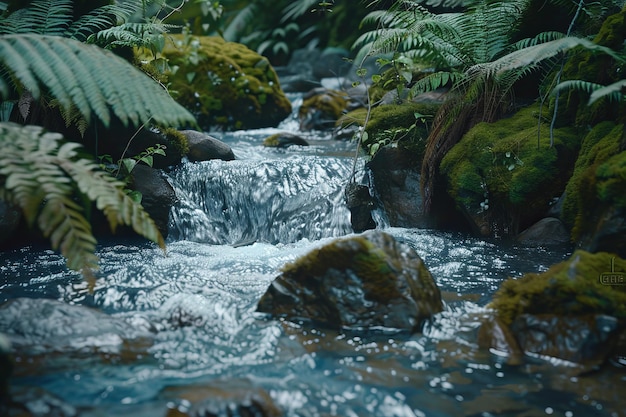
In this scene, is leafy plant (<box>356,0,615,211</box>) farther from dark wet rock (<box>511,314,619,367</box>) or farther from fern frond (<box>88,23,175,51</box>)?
dark wet rock (<box>511,314,619,367</box>)

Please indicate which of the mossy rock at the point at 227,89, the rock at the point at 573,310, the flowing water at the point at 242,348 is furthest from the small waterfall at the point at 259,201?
the mossy rock at the point at 227,89

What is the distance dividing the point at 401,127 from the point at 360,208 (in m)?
0.98

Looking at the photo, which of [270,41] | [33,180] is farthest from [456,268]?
[270,41]

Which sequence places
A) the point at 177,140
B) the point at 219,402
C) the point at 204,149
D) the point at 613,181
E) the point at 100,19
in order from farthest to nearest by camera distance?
the point at 204,149, the point at 177,140, the point at 100,19, the point at 613,181, the point at 219,402

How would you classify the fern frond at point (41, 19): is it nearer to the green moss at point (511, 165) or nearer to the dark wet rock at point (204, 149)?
the dark wet rock at point (204, 149)

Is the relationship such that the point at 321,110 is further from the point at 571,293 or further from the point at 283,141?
the point at 571,293

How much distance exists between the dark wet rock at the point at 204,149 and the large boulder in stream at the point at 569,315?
164 inches

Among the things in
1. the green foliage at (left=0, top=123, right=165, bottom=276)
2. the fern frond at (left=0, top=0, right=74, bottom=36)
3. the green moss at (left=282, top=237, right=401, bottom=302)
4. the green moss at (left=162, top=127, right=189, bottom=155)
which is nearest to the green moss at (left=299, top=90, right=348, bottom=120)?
the green moss at (left=162, top=127, right=189, bottom=155)

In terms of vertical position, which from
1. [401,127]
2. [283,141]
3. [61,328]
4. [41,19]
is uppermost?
[41,19]

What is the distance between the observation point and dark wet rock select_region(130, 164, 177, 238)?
5090mm

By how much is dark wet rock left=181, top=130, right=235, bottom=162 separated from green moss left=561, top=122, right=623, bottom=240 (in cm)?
382

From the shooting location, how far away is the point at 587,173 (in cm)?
366

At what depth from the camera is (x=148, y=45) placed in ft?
16.4

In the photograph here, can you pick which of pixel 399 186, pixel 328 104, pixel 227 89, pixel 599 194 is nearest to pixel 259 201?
pixel 399 186
